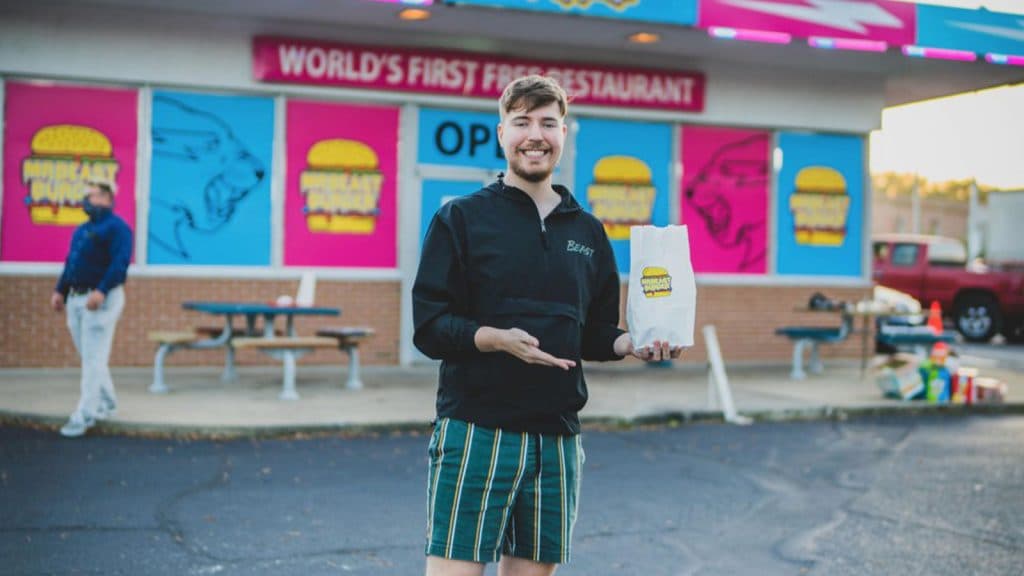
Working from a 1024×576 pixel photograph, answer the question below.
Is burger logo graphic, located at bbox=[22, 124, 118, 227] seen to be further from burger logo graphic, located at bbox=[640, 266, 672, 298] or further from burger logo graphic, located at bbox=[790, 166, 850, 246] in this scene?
burger logo graphic, located at bbox=[640, 266, 672, 298]

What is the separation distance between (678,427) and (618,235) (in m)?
5.14

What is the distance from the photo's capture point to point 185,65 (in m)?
13.1

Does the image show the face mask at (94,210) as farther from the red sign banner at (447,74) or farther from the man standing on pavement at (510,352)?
the man standing on pavement at (510,352)

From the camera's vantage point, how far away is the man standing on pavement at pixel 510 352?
3.01m

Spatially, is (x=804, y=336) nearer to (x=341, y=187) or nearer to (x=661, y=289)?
(x=341, y=187)

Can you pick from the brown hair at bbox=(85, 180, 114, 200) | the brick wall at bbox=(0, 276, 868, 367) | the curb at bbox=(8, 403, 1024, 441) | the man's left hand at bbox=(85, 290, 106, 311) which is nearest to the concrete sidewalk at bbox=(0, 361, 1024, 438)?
the curb at bbox=(8, 403, 1024, 441)

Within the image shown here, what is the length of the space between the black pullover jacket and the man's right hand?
0.04 metres

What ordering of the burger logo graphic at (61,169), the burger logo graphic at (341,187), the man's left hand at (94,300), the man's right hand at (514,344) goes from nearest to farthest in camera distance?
1. the man's right hand at (514,344)
2. the man's left hand at (94,300)
3. the burger logo graphic at (61,169)
4. the burger logo graphic at (341,187)

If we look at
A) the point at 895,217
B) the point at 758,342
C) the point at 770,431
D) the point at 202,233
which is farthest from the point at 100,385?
the point at 895,217

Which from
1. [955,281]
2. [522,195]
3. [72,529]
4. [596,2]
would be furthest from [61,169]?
[955,281]

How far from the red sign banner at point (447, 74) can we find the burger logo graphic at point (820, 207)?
2.05 meters

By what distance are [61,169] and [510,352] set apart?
1121cm

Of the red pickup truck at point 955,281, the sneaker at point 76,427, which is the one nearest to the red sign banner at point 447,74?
the sneaker at point 76,427

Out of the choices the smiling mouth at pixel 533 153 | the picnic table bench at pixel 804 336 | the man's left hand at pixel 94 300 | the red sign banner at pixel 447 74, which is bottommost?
the picnic table bench at pixel 804 336
